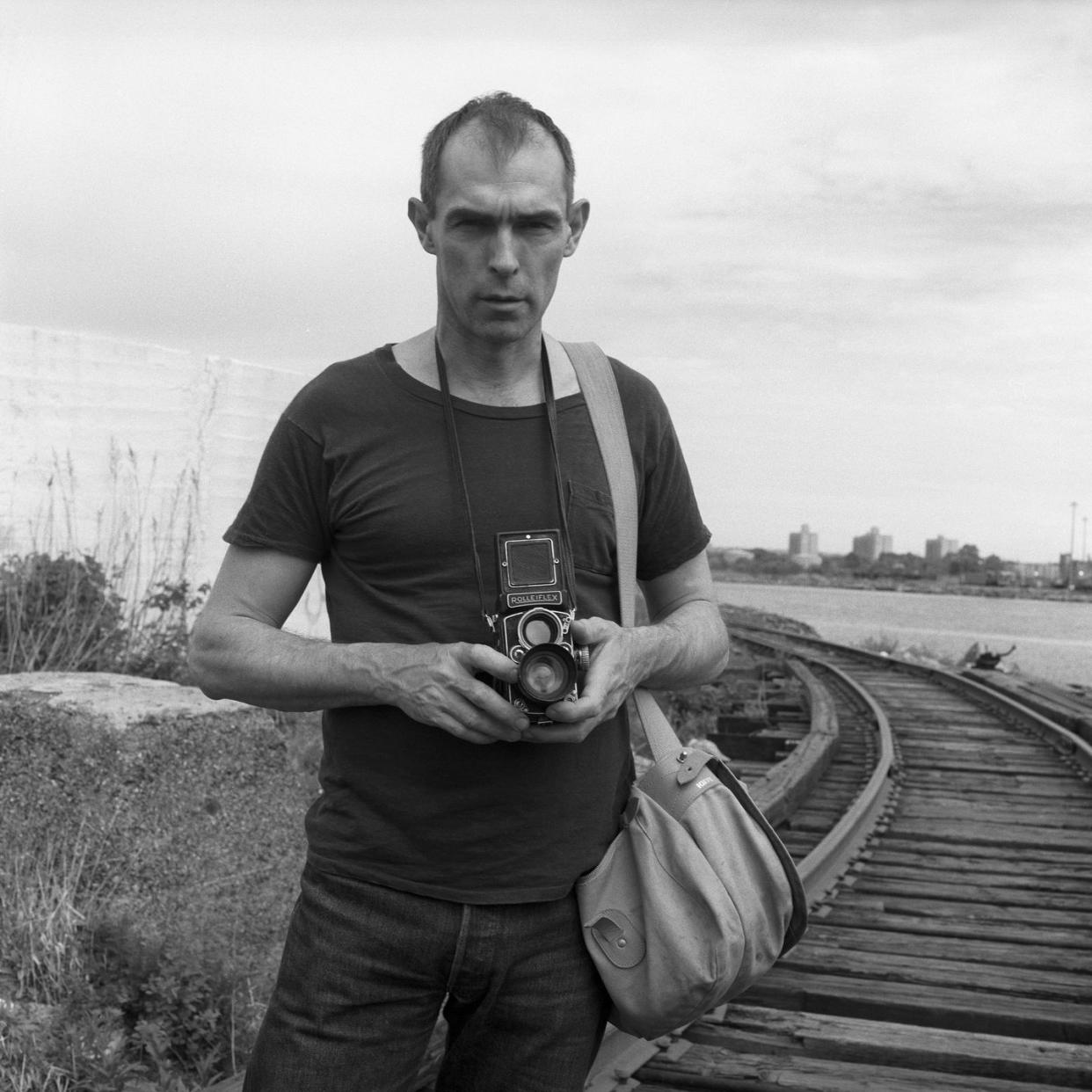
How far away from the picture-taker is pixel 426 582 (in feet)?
6.51

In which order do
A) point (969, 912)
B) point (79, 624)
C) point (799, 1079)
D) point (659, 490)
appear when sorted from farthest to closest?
point (79, 624) → point (969, 912) → point (799, 1079) → point (659, 490)

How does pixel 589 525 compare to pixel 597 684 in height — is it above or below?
above

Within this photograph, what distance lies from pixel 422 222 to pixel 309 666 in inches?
29.4

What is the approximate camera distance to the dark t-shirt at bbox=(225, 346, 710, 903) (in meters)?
1.96

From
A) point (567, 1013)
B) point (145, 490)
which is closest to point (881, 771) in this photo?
point (145, 490)

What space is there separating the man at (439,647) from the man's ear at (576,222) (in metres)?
0.05

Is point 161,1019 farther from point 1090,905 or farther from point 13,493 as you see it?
point 13,493

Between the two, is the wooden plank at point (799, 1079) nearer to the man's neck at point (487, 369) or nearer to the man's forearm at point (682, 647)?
the man's forearm at point (682, 647)

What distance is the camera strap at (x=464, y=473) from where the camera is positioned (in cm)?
196

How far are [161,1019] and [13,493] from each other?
6168 millimetres

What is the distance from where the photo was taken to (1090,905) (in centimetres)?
632

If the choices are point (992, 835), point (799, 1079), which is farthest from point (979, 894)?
point (799, 1079)

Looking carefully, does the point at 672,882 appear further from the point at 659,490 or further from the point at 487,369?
the point at 487,369

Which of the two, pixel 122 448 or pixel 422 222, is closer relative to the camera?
pixel 422 222
